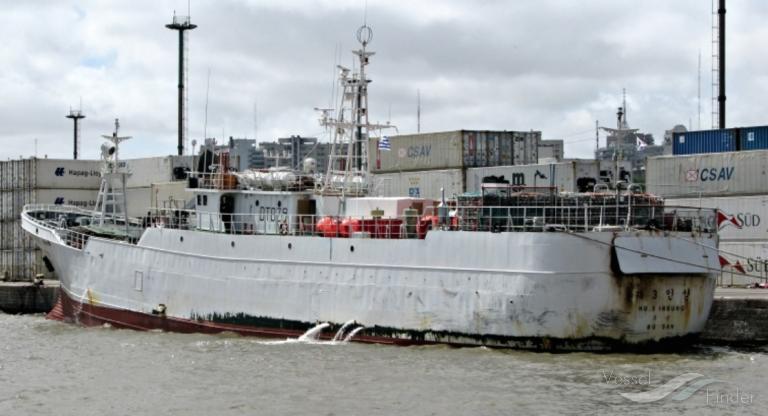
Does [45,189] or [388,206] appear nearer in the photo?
[388,206]

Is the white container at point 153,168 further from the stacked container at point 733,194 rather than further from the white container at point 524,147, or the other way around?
the stacked container at point 733,194

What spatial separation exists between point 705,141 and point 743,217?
490 cm

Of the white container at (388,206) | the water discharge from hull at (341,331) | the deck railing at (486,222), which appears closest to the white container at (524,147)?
the deck railing at (486,222)

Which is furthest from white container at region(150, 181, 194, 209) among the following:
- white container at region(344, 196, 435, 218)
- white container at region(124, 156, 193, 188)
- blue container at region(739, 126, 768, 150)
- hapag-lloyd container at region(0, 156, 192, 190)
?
blue container at region(739, 126, 768, 150)

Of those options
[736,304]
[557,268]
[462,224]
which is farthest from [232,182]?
[736,304]

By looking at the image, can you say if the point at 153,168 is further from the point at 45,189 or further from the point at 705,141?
the point at 705,141

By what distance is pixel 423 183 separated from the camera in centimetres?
4431

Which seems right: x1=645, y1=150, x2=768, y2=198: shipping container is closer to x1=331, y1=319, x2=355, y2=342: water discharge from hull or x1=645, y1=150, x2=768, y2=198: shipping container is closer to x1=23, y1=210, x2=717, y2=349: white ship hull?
x1=23, y1=210, x2=717, y2=349: white ship hull

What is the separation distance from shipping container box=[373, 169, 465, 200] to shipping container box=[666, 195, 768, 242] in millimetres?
9837

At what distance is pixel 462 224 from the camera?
2783cm

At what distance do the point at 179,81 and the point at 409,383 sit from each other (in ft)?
158

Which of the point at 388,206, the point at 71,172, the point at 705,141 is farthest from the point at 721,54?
the point at 71,172

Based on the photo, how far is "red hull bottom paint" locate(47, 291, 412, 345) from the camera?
30766mm

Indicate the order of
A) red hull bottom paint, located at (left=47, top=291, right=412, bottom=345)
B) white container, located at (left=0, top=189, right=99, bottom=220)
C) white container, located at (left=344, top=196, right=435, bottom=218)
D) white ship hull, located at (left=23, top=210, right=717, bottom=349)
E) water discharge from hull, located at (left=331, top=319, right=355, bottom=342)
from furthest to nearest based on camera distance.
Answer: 1. white container, located at (left=0, top=189, right=99, bottom=220)
2. white container, located at (left=344, top=196, right=435, bottom=218)
3. red hull bottom paint, located at (left=47, top=291, right=412, bottom=345)
4. water discharge from hull, located at (left=331, top=319, right=355, bottom=342)
5. white ship hull, located at (left=23, top=210, right=717, bottom=349)
